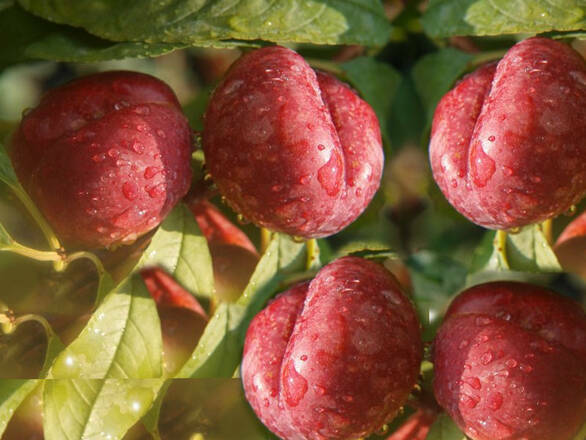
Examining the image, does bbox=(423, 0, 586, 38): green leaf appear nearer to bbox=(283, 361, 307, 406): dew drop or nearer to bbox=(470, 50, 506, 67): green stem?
bbox=(470, 50, 506, 67): green stem

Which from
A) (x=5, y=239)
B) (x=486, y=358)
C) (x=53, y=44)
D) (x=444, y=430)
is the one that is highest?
(x=53, y=44)

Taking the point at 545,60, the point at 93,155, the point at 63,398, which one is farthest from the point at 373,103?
the point at 63,398

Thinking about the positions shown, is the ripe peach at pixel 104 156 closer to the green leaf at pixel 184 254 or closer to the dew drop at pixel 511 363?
the green leaf at pixel 184 254

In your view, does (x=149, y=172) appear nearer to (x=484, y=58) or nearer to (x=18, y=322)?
(x=18, y=322)

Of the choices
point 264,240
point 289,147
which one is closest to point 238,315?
point 264,240

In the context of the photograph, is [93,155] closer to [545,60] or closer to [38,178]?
[38,178]

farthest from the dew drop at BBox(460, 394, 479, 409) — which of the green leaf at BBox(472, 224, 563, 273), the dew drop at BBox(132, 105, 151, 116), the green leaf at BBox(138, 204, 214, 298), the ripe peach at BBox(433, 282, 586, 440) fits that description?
the dew drop at BBox(132, 105, 151, 116)

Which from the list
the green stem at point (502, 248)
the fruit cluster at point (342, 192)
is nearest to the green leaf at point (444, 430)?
the fruit cluster at point (342, 192)
